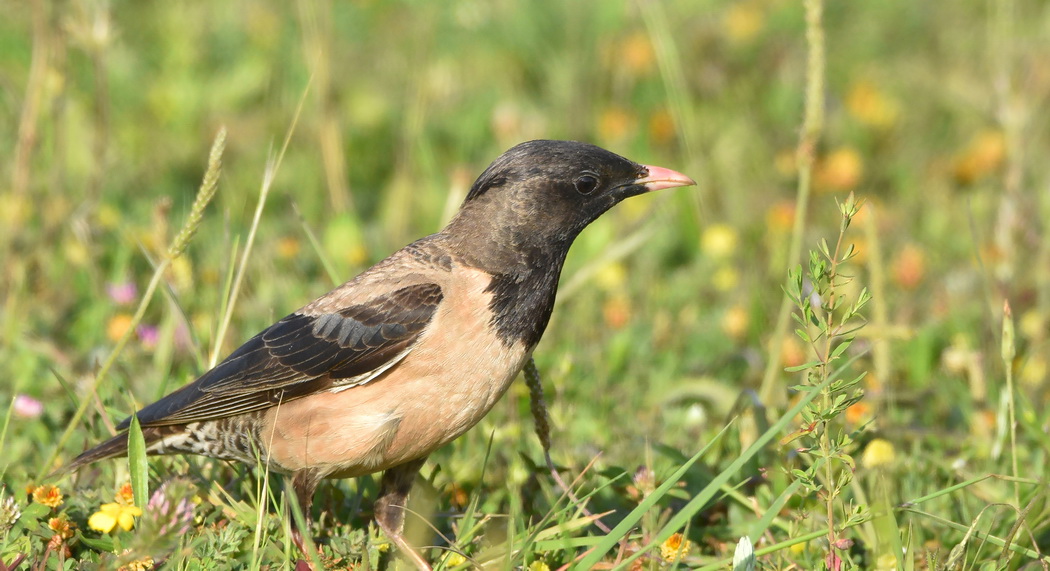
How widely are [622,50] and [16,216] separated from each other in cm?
454

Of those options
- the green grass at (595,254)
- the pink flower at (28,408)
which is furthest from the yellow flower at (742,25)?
the pink flower at (28,408)

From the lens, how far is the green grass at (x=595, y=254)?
406 centimetres

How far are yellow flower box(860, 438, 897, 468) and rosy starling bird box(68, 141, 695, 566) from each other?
129 centimetres

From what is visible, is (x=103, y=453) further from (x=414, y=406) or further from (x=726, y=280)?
(x=726, y=280)

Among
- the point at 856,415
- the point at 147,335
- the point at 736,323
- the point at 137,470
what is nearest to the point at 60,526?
the point at 137,470

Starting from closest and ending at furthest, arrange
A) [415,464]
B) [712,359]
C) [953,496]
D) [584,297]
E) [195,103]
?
1. [415,464]
2. [953,496]
3. [712,359]
4. [584,297]
5. [195,103]

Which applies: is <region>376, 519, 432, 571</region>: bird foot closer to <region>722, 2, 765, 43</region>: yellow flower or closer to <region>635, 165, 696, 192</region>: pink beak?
<region>635, 165, 696, 192</region>: pink beak

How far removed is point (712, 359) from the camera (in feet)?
20.8

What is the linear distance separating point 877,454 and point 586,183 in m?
1.56

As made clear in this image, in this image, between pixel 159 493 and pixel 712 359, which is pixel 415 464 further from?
pixel 712 359

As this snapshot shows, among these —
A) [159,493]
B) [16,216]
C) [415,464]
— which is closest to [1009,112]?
[415,464]

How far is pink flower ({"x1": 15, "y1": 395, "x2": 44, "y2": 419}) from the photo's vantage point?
16.4 feet

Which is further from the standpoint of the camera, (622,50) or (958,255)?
(622,50)

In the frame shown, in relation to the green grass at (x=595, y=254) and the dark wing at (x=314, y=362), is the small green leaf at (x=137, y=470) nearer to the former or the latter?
the green grass at (x=595, y=254)
